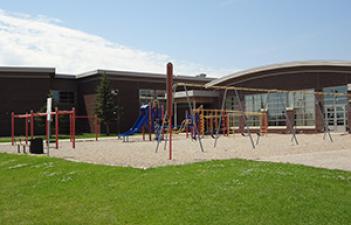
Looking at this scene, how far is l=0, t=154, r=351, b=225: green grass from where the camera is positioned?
6.77 metres

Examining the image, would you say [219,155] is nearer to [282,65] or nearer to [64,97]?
[282,65]

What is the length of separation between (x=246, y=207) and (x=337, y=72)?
32.0m

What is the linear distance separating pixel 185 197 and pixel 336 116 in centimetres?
3202

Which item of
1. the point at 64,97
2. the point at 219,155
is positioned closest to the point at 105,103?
the point at 64,97

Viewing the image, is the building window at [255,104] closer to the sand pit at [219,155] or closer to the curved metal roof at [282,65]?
Result: the curved metal roof at [282,65]

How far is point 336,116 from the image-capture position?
3672 centimetres

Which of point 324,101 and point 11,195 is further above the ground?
point 324,101

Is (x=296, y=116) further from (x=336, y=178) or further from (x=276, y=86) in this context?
(x=336, y=178)

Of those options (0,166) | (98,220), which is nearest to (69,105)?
(0,166)

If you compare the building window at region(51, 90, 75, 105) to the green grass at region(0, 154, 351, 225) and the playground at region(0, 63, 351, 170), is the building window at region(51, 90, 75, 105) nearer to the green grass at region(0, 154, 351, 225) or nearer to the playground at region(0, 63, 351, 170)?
the playground at region(0, 63, 351, 170)

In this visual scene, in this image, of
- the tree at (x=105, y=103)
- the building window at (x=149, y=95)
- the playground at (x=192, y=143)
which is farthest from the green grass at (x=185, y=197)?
the building window at (x=149, y=95)

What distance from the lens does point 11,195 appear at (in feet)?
32.8

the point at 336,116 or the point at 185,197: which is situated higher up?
the point at 336,116

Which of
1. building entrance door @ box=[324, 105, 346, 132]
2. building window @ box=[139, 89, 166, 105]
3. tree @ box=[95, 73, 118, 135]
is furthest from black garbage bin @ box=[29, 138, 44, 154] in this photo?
building window @ box=[139, 89, 166, 105]
